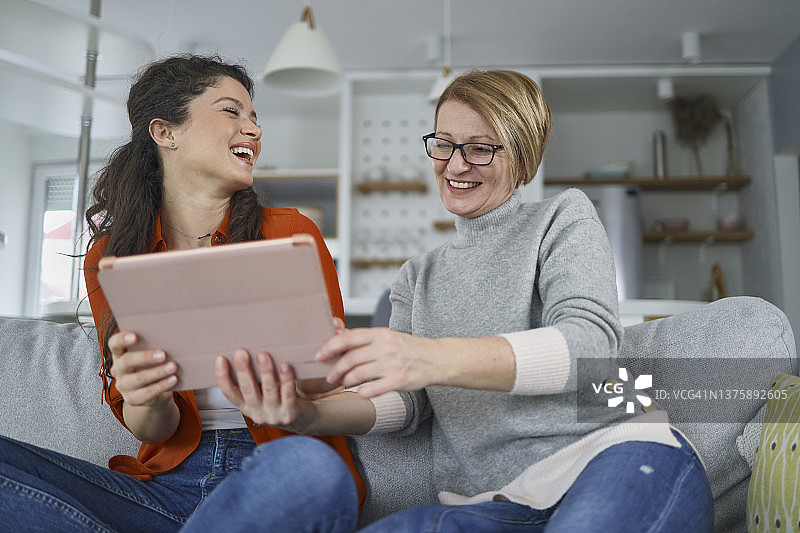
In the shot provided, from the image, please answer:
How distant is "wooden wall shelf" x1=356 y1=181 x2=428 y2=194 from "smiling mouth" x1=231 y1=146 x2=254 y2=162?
3568 millimetres

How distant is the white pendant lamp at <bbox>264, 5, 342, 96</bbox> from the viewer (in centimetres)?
300

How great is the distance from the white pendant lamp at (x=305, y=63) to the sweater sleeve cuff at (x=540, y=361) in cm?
222

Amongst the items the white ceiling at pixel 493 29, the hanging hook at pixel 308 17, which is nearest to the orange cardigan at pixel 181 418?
the hanging hook at pixel 308 17

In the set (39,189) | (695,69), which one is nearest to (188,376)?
(695,69)

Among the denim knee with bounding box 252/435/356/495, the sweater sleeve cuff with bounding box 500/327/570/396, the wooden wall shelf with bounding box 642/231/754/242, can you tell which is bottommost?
the denim knee with bounding box 252/435/356/495

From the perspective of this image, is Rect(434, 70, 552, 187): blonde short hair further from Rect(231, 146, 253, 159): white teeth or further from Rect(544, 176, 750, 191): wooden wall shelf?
Rect(544, 176, 750, 191): wooden wall shelf

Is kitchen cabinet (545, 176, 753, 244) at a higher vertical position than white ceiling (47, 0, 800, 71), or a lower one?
lower

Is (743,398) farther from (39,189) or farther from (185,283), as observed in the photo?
(39,189)

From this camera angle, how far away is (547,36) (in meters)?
4.59

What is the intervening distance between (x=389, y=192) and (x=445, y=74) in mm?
1555

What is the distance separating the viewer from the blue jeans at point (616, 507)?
899 millimetres

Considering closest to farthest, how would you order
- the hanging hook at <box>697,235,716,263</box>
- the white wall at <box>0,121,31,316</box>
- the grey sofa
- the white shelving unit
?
1. the grey sofa
2. the white shelving unit
3. the hanging hook at <box>697,235,716,263</box>
4. the white wall at <box>0,121,31,316</box>

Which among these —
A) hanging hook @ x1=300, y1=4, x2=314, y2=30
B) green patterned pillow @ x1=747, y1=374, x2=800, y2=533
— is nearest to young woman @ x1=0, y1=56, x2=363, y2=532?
green patterned pillow @ x1=747, y1=374, x2=800, y2=533

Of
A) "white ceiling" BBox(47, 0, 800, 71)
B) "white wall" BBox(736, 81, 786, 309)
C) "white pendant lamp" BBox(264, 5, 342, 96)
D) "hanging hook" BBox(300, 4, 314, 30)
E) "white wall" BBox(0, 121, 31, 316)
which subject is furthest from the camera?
"white wall" BBox(0, 121, 31, 316)
